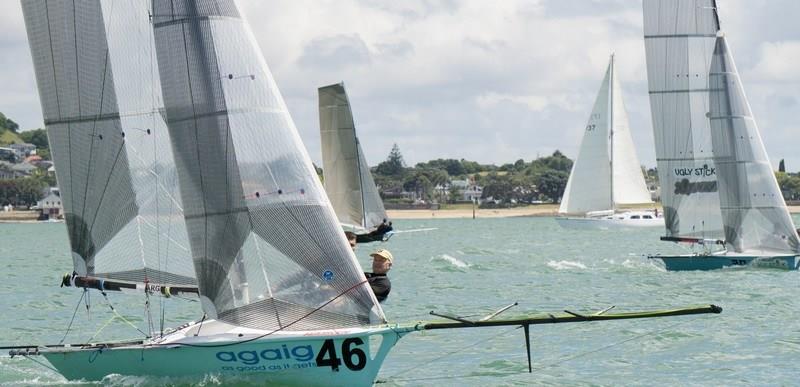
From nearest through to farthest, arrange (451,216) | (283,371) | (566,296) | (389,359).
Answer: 1. (283,371)
2. (389,359)
3. (566,296)
4. (451,216)

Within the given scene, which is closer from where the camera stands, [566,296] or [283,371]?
[283,371]

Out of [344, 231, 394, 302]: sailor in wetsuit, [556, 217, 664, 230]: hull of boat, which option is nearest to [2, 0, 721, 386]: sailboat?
[344, 231, 394, 302]: sailor in wetsuit

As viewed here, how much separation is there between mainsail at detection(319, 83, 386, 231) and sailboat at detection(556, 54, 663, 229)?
77.2ft

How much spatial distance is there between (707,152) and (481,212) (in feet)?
399

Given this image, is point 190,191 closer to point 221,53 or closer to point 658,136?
point 221,53

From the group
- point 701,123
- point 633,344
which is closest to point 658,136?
point 701,123

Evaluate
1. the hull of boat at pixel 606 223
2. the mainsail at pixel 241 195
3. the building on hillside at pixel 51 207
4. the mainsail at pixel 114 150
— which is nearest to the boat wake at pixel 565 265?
the mainsail at pixel 114 150

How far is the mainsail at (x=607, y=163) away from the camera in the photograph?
7244 cm

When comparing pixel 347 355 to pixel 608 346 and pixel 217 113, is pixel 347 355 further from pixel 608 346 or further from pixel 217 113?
pixel 608 346

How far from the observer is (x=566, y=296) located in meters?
28.4

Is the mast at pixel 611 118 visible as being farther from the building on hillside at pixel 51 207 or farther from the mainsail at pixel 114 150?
the building on hillside at pixel 51 207

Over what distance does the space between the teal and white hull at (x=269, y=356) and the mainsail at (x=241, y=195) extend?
37cm

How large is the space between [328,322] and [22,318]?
11.9 meters

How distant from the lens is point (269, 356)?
13.6m
